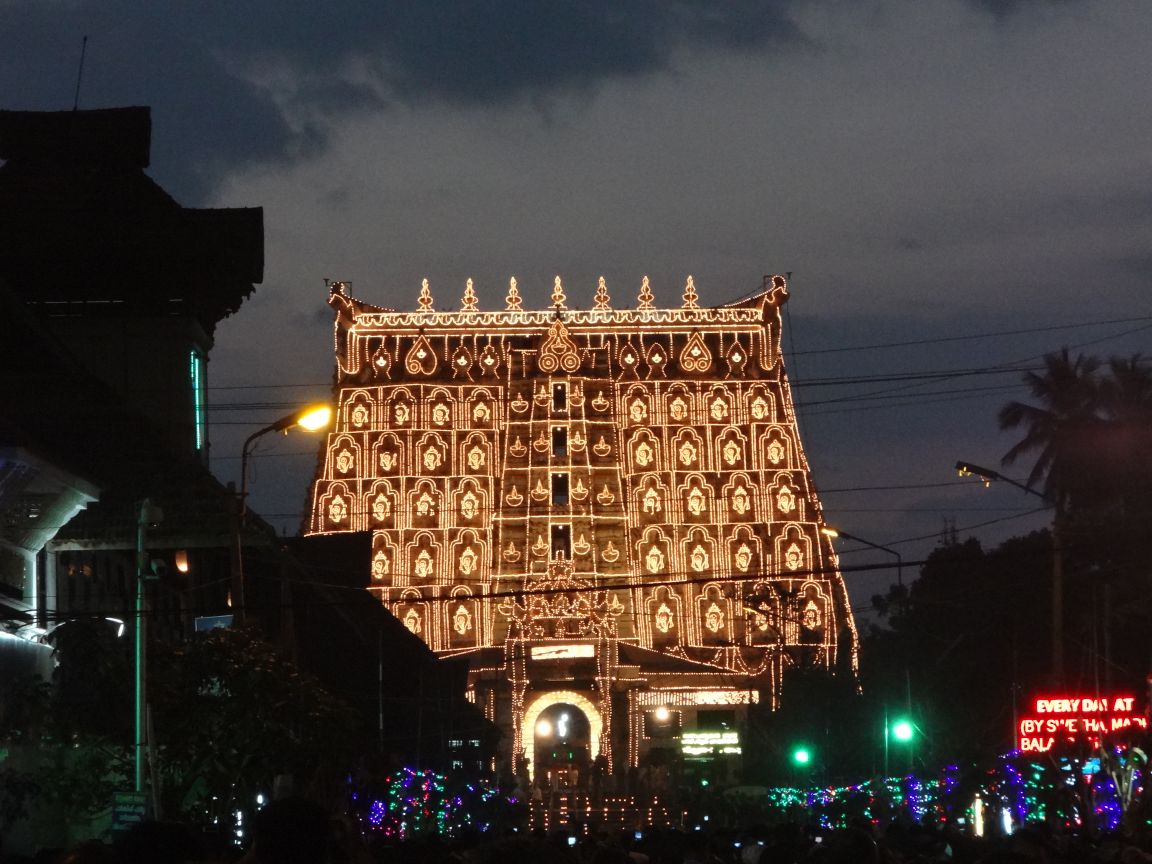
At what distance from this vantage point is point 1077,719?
36.5m

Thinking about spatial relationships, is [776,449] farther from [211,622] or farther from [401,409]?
[211,622]

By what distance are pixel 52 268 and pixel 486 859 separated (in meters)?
34.0

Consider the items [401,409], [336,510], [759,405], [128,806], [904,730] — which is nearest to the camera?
[128,806]

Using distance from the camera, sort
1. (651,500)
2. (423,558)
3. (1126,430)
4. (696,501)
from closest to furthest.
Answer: (1126,430), (423,558), (696,501), (651,500)

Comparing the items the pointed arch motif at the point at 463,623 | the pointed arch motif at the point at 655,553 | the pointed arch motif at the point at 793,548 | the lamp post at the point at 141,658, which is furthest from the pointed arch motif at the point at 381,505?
the lamp post at the point at 141,658

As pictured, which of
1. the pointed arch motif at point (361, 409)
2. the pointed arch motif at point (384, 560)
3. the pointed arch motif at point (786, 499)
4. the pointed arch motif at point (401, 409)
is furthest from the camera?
the pointed arch motif at point (401, 409)

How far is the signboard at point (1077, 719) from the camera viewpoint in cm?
3656

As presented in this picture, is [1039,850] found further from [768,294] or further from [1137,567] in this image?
[768,294]

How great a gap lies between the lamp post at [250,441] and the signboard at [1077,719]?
1652 centimetres

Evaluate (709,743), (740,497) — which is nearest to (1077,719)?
(709,743)

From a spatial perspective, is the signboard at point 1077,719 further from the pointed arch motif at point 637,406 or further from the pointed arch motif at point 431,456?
the pointed arch motif at point 637,406

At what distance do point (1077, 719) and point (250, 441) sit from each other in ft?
56.7

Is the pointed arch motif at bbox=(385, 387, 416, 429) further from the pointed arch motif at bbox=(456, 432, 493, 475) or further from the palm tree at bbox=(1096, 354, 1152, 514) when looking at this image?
the palm tree at bbox=(1096, 354, 1152, 514)

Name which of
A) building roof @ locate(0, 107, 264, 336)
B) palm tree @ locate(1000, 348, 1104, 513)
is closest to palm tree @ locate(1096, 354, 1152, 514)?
palm tree @ locate(1000, 348, 1104, 513)
